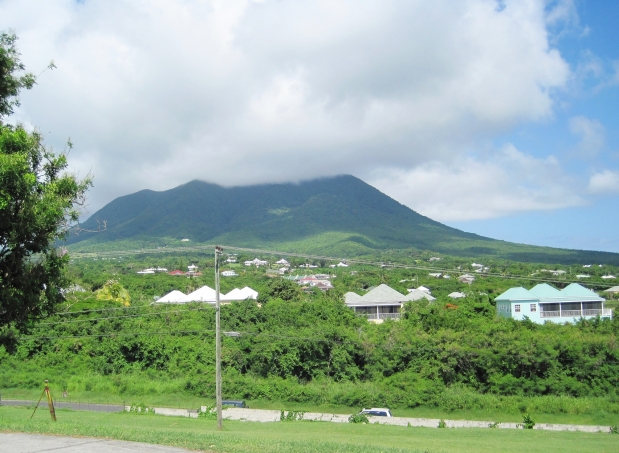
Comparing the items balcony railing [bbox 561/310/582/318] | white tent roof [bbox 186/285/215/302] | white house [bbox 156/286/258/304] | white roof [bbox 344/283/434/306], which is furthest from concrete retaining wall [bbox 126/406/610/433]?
white house [bbox 156/286/258/304]

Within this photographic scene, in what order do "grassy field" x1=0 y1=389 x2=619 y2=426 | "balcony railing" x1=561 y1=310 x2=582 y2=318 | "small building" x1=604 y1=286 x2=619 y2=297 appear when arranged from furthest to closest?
"small building" x1=604 y1=286 x2=619 y2=297 < "balcony railing" x1=561 y1=310 x2=582 y2=318 < "grassy field" x1=0 y1=389 x2=619 y2=426

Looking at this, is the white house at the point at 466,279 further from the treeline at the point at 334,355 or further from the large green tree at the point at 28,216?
the large green tree at the point at 28,216

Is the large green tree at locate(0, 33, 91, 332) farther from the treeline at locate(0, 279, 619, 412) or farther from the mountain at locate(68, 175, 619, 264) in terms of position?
the mountain at locate(68, 175, 619, 264)

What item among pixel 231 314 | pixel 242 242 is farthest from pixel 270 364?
pixel 242 242

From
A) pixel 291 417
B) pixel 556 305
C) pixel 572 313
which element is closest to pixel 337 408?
pixel 291 417

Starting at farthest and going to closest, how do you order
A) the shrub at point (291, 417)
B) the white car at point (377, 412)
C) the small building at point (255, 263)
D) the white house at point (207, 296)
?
the small building at point (255, 263) < the white house at point (207, 296) < the white car at point (377, 412) < the shrub at point (291, 417)

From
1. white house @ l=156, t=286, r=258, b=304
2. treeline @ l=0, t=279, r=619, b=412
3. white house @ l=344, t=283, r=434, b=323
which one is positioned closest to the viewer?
treeline @ l=0, t=279, r=619, b=412

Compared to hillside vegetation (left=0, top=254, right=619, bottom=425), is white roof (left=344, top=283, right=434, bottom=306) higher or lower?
higher

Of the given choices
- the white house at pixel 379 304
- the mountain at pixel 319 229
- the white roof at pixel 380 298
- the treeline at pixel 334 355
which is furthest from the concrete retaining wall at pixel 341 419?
the mountain at pixel 319 229
